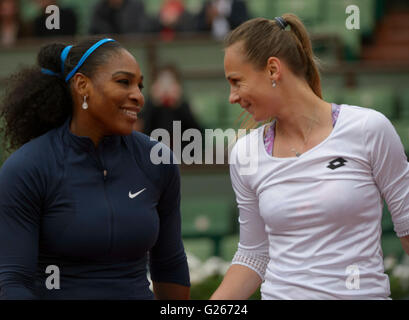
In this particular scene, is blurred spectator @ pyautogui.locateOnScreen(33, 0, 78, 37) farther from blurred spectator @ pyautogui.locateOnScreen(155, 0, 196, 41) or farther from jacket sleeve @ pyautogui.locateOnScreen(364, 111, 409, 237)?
jacket sleeve @ pyautogui.locateOnScreen(364, 111, 409, 237)

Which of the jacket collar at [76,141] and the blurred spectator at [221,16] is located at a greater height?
the blurred spectator at [221,16]

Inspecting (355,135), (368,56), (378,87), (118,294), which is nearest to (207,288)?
(118,294)

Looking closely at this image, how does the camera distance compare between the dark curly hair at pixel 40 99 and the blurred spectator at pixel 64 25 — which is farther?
the blurred spectator at pixel 64 25

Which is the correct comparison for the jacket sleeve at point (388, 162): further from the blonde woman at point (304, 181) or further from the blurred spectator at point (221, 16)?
the blurred spectator at point (221, 16)

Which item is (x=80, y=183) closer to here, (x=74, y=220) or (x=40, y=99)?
(x=74, y=220)

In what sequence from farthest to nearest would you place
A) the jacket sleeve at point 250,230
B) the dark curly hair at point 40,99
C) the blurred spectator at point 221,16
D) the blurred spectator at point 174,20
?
the blurred spectator at point 174,20
the blurred spectator at point 221,16
the dark curly hair at point 40,99
the jacket sleeve at point 250,230

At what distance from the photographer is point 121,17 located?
6723mm

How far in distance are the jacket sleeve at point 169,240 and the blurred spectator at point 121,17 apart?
471 cm

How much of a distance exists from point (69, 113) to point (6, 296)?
22.6 inches

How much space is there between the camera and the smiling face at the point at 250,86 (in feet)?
6.26

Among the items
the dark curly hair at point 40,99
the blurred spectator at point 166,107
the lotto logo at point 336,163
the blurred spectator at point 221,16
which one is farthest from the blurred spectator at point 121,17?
the lotto logo at point 336,163

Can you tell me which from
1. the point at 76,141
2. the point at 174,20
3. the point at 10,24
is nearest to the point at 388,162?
the point at 76,141

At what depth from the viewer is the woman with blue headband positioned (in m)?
1.93

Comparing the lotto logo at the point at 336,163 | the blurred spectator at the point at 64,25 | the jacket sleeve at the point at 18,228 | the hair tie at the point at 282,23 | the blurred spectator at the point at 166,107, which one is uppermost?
the hair tie at the point at 282,23
